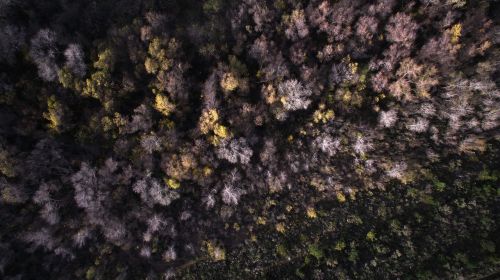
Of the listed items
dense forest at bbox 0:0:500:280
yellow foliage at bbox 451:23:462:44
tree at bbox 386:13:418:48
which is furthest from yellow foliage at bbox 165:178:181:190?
yellow foliage at bbox 451:23:462:44

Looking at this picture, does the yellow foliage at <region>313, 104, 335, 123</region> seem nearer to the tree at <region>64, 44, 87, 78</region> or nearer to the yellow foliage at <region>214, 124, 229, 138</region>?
the yellow foliage at <region>214, 124, 229, 138</region>

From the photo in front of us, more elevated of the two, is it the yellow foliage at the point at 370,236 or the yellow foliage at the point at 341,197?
the yellow foliage at the point at 341,197

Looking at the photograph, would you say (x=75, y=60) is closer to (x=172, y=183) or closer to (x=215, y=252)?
(x=172, y=183)

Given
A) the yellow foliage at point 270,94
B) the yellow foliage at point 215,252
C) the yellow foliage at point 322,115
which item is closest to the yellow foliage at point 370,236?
the yellow foliage at point 322,115

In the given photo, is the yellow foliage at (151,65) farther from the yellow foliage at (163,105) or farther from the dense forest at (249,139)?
the yellow foliage at (163,105)

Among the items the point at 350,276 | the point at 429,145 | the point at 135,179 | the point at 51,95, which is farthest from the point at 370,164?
the point at 51,95

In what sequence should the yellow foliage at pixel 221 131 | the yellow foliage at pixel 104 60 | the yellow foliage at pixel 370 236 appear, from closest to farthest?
the yellow foliage at pixel 104 60
the yellow foliage at pixel 221 131
the yellow foliage at pixel 370 236

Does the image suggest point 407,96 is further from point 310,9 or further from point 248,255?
point 248,255

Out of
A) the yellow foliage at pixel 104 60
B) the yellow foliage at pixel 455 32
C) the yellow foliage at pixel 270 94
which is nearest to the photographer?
the yellow foliage at pixel 104 60
